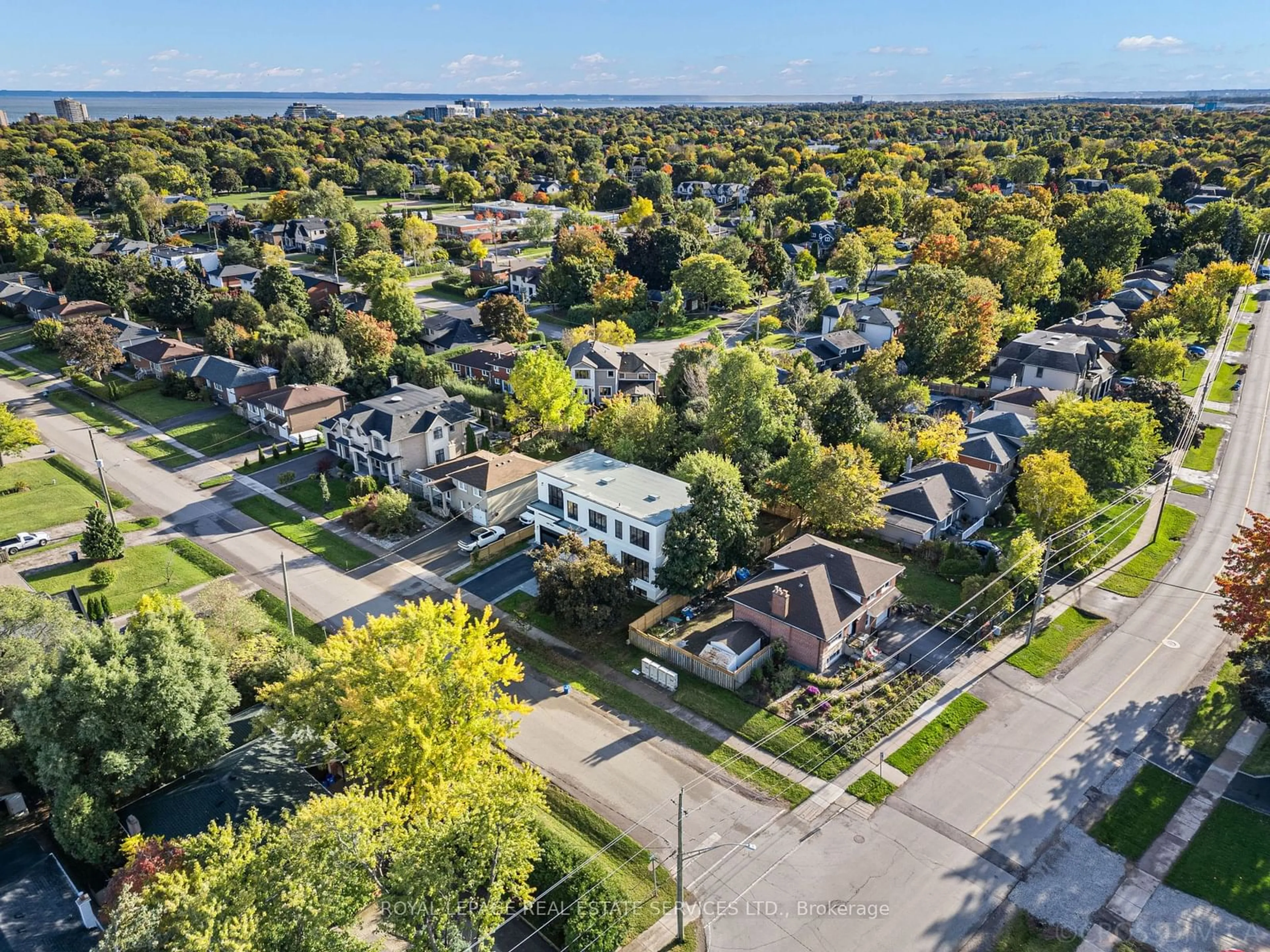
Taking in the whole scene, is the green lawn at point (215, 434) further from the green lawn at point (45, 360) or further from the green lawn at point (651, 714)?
the green lawn at point (651, 714)

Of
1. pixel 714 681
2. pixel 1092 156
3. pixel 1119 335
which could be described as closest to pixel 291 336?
pixel 714 681

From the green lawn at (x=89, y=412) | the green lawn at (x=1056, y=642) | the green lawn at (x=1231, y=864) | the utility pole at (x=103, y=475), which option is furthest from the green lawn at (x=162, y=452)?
the green lawn at (x=1231, y=864)

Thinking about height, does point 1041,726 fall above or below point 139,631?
below

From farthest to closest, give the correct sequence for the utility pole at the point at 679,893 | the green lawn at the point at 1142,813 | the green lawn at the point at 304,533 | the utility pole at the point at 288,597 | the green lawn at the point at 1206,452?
the green lawn at the point at 1206,452 → the green lawn at the point at 304,533 → the utility pole at the point at 288,597 → the green lawn at the point at 1142,813 → the utility pole at the point at 679,893

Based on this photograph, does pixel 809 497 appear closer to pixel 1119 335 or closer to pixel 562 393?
pixel 562 393

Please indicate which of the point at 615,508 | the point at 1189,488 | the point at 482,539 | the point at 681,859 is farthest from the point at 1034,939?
the point at 1189,488

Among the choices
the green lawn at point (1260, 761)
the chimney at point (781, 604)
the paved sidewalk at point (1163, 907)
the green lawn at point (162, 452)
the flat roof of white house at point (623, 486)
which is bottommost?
the paved sidewalk at point (1163, 907)

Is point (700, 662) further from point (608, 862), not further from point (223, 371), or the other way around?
point (223, 371)
